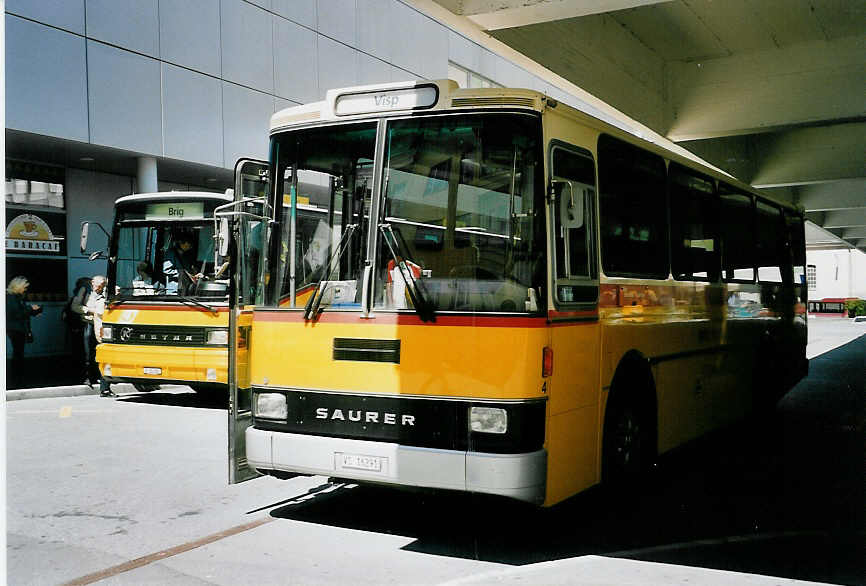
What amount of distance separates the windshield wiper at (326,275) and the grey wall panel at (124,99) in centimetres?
1442

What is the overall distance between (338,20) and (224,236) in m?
20.5

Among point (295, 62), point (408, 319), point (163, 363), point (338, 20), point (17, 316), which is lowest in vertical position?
point (163, 363)

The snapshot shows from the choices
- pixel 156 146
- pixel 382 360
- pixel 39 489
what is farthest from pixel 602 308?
pixel 156 146

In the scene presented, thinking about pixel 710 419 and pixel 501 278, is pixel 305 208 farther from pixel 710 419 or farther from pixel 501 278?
pixel 710 419

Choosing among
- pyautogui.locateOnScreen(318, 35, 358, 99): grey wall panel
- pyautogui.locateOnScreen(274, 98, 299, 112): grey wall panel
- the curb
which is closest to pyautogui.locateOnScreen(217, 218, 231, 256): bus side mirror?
the curb

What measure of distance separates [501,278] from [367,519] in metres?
2.23

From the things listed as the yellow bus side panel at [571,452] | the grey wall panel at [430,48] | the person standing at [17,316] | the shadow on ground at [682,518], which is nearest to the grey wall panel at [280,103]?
the grey wall panel at [430,48]

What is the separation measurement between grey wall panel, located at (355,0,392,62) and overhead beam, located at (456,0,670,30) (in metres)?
16.7

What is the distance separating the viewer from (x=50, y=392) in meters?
14.8

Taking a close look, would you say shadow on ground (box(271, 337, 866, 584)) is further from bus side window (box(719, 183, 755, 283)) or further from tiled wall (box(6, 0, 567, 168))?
tiled wall (box(6, 0, 567, 168))

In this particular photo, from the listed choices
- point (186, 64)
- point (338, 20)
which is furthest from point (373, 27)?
point (186, 64)

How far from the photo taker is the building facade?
18062 mm

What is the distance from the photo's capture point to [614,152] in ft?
23.5

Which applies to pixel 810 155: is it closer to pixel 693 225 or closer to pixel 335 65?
pixel 693 225
